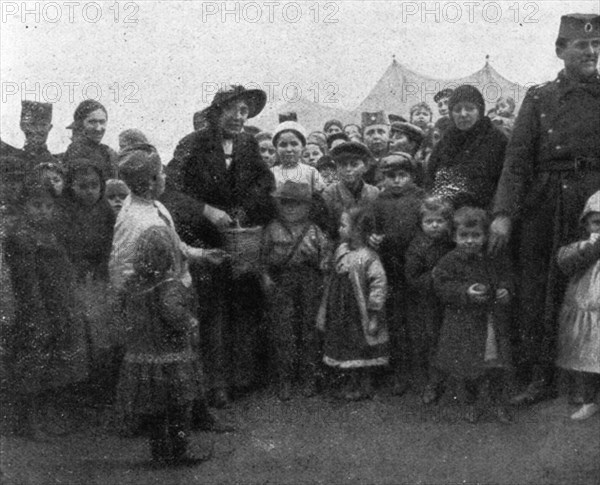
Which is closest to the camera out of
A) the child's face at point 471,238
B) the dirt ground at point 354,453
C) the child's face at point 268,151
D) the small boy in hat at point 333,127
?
the dirt ground at point 354,453

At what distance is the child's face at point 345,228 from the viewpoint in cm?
451

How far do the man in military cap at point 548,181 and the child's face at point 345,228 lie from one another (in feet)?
2.67

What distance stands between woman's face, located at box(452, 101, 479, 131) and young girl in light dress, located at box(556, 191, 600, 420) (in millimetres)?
890

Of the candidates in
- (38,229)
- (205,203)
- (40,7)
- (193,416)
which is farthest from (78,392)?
(40,7)

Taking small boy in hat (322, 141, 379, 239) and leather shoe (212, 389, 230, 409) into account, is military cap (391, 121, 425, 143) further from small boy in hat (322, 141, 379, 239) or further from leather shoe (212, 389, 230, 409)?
leather shoe (212, 389, 230, 409)

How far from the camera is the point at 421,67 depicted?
15.1 feet

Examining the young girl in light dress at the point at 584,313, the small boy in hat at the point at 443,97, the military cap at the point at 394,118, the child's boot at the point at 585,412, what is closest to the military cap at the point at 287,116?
the small boy in hat at the point at 443,97

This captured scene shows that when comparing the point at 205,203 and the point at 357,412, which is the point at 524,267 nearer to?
the point at 357,412

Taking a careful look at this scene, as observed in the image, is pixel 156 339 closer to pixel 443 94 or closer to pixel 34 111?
pixel 34 111

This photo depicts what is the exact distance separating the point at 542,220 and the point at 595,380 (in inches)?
34.4

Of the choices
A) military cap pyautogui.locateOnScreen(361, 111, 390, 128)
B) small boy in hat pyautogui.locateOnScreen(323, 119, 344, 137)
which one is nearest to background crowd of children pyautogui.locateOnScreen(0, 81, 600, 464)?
military cap pyautogui.locateOnScreen(361, 111, 390, 128)

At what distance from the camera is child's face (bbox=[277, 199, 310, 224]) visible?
459 centimetres

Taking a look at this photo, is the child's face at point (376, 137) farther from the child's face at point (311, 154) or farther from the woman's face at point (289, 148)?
the woman's face at point (289, 148)

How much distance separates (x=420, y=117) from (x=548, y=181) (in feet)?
6.20
